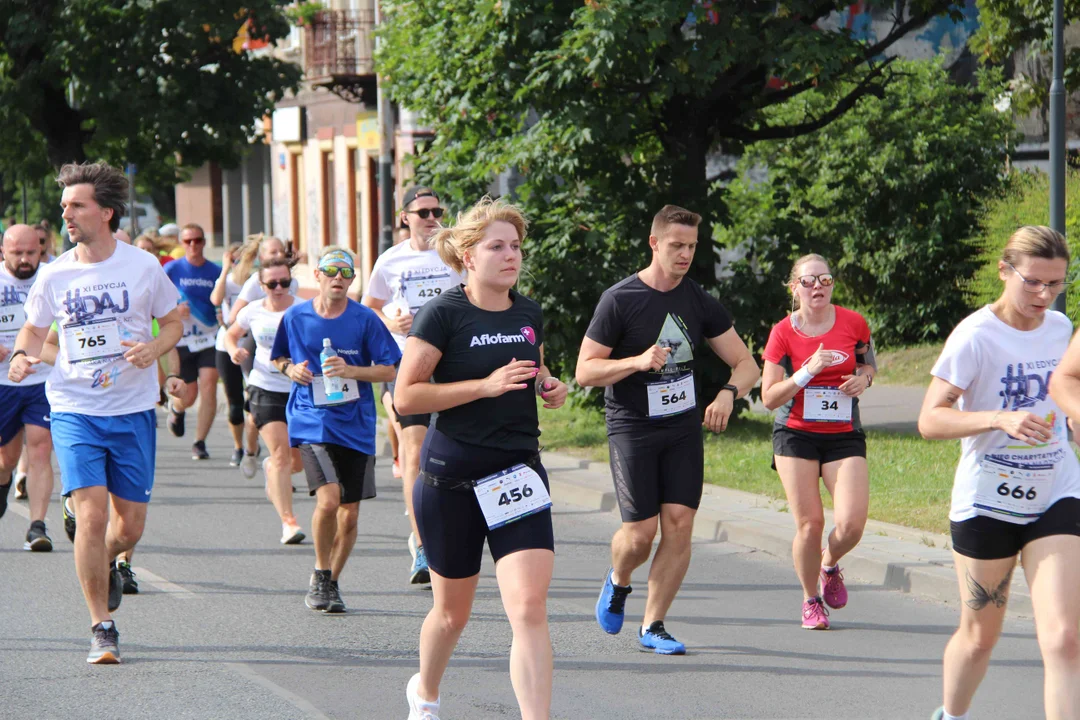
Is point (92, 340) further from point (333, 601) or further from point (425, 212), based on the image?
point (425, 212)

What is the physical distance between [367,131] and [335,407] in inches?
1061

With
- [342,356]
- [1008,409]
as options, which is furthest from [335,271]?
[1008,409]

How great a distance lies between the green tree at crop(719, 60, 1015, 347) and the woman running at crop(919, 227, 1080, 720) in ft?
47.1

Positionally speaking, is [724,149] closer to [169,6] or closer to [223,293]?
[223,293]

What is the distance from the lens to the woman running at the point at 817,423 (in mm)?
6996

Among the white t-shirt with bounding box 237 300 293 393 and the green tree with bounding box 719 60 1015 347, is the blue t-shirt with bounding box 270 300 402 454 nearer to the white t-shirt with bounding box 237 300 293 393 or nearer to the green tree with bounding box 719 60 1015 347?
the white t-shirt with bounding box 237 300 293 393

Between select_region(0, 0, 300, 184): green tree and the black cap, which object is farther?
select_region(0, 0, 300, 184): green tree

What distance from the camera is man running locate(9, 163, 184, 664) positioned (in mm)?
6488

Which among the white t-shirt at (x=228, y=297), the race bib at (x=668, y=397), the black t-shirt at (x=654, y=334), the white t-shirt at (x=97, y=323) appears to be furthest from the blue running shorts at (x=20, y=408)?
the race bib at (x=668, y=397)

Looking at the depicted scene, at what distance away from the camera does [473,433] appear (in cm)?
505

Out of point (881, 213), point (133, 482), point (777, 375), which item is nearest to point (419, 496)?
point (133, 482)

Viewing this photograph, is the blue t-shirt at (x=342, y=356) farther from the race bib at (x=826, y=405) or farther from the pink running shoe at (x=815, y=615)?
the pink running shoe at (x=815, y=615)

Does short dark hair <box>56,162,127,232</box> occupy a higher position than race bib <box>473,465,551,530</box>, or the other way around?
short dark hair <box>56,162,127,232</box>

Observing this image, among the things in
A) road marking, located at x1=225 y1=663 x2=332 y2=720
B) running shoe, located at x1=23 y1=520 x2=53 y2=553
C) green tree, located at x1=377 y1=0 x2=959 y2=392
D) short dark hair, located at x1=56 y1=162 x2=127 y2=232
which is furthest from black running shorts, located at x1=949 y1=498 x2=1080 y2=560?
green tree, located at x1=377 y1=0 x2=959 y2=392
